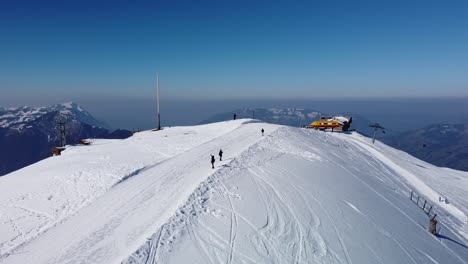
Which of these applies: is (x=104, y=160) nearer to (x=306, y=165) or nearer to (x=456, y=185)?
(x=306, y=165)

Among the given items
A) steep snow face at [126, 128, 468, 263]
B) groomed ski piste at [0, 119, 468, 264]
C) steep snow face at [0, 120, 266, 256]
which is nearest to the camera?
steep snow face at [126, 128, 468, 263]

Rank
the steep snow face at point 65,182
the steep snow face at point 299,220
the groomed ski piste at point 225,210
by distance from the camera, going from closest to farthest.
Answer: the steep snow face at point 299,220
the groomed ski piste at point 225,210
the steep snow face at point 65,182

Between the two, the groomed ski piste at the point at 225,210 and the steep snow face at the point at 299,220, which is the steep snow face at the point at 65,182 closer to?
the groomed ski piste at the point at 225,210

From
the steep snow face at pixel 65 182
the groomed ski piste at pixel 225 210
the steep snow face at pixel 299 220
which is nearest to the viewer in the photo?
the steep snow face at pixel 299 220

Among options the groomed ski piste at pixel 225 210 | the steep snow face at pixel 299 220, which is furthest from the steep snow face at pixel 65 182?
the steep snow face at pixel 299 220

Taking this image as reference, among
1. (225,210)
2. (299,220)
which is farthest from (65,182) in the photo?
(299,220)

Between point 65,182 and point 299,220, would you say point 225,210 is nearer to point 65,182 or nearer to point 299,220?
point 299,220

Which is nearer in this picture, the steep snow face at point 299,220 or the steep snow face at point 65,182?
the steep snow face at point 299,220

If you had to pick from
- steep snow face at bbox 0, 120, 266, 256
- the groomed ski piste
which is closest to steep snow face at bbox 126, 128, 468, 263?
the groomed ski piste

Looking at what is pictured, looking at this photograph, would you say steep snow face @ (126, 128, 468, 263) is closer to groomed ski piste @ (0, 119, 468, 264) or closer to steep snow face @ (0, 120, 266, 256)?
groomed ski piste @ (0, 119, 468, 264)
